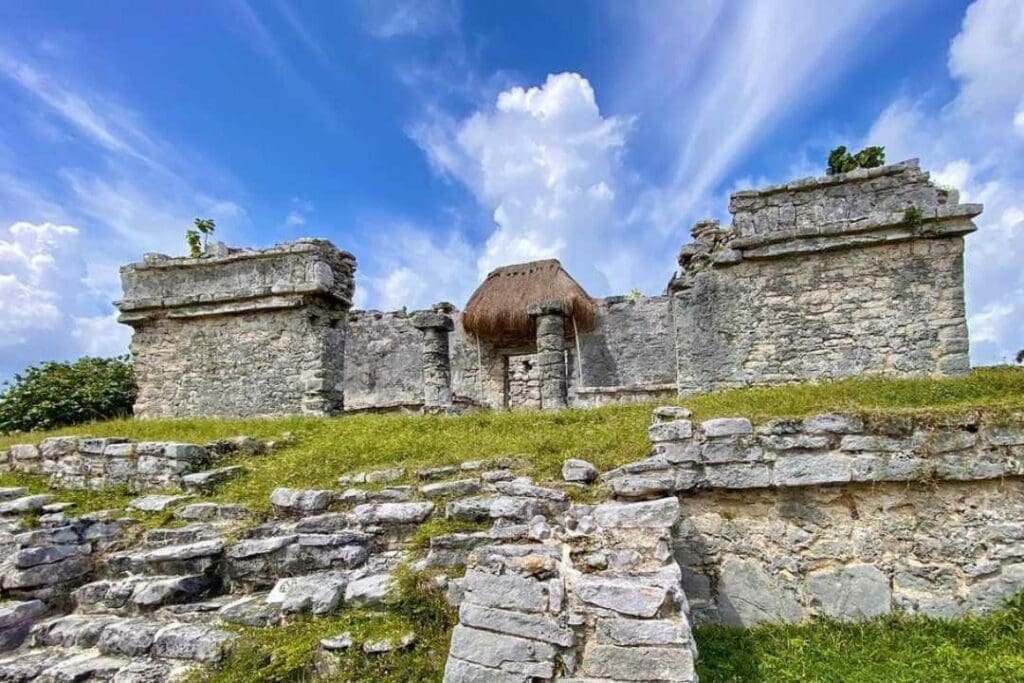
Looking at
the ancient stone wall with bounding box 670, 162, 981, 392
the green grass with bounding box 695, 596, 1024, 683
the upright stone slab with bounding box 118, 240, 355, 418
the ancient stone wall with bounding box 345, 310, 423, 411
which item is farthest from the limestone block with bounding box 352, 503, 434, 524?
the ancient stone wall with bounding box 345, 310, 423, 411

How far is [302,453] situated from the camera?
21.4ft

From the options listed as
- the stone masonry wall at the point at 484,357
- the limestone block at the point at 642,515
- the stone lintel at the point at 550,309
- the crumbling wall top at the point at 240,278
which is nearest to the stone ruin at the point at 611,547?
the limestone block at the point at 642,515

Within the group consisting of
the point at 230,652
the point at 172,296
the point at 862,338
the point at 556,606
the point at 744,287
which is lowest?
the point at 230,652

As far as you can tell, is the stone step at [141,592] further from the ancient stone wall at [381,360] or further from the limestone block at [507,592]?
the ancient stone wall at [381,360]

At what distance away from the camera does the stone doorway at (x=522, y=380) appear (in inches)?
634

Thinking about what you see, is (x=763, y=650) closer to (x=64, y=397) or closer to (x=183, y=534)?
(x=183, y=534)

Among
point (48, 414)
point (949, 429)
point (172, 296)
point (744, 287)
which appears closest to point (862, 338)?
point (744, 287)

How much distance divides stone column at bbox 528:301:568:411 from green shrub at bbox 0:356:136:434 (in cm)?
922

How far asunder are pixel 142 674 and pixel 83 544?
7.04ft

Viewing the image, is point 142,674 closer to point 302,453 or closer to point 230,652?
point 230,652

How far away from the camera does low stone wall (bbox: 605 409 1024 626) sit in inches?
164

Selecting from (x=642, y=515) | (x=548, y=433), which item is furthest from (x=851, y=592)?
(x=548, y=433)

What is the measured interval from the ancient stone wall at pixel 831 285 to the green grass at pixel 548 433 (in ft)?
6.83

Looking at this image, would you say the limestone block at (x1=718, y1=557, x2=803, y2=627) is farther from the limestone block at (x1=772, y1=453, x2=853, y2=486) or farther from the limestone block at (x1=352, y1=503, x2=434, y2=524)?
the limestone block at (x1=352, y1=503, x2=434, y2=524)
